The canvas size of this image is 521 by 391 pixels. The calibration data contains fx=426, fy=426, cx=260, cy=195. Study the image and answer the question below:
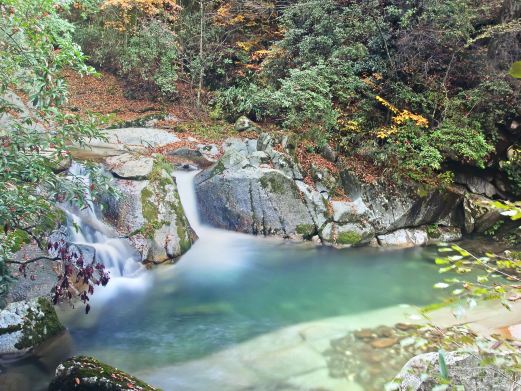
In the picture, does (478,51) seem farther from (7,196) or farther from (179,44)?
(7,196)

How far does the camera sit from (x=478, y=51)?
36.3 ft

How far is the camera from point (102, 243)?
8.04 meters

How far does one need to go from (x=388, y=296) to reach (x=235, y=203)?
4.03 metres

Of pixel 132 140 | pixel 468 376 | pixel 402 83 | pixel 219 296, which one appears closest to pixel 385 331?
pixel 468 376

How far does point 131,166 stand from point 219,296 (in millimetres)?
3697

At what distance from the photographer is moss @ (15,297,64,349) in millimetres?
5320

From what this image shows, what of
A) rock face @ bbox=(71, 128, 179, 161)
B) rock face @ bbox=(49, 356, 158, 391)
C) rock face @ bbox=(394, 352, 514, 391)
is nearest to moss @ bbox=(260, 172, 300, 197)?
rock face @ bbox=(71, 128, 179, 161)

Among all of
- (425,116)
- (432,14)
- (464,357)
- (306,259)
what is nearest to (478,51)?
(432,14)

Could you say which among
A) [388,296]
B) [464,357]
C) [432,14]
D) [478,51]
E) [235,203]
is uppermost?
[432,14]

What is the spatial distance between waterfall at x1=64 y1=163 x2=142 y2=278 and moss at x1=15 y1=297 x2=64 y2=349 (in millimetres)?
1743

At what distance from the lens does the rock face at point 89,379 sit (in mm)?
4164

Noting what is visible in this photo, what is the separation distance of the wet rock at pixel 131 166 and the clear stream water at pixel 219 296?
4.22 feet

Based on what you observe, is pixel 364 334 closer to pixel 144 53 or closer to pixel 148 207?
pixel 148 207

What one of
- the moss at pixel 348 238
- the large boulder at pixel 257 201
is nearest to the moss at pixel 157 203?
the large boulder at pixel 257 201
